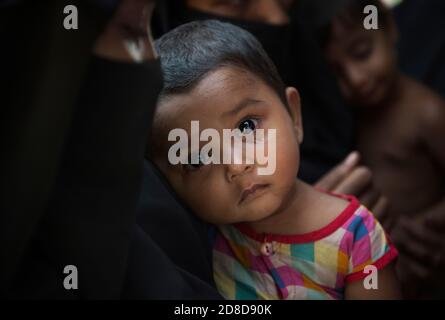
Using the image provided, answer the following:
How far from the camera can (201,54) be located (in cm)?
94

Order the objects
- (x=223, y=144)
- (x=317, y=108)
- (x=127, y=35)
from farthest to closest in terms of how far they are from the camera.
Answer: (x=317, y=108), (x=223, y=144), (x=127, y=35)

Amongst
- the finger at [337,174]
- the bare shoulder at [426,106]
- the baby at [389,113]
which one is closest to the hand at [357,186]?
the finger at [337,174]

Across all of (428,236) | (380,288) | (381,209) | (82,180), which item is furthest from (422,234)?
(82,180)

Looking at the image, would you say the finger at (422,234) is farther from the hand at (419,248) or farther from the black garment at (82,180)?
the black garment at (82,180)

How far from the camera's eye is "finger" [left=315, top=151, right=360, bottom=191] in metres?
1.61

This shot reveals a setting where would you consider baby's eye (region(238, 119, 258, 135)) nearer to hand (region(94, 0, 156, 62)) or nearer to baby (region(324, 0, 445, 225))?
hand (region(94, 0, 156, 62))

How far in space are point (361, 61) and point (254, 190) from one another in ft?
3.31

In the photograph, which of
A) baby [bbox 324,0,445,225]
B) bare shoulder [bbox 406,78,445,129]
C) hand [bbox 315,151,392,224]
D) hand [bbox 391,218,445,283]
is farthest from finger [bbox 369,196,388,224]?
bare shoulder [bbox 406,78,445,129]

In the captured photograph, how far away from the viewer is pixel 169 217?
1.00 m

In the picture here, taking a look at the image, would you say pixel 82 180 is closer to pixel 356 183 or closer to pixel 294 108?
pixel 294 108
